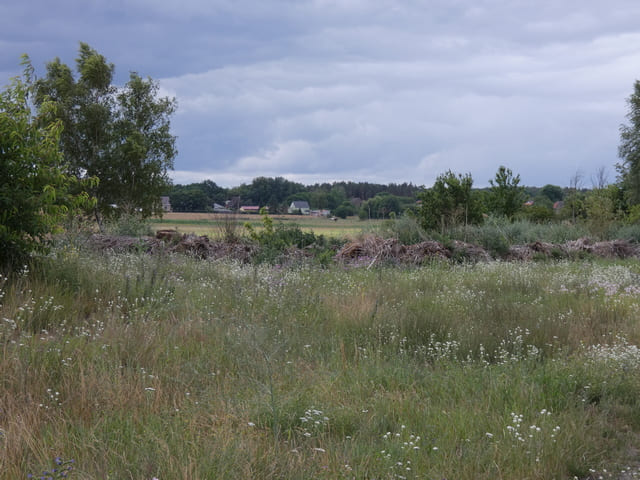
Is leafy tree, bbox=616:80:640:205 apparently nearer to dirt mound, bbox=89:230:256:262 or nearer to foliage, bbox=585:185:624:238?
foliage, bbox=585:185:624:238

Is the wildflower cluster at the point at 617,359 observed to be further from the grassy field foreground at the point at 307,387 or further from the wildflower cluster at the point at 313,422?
the wildflower cluster at the point at 313,422

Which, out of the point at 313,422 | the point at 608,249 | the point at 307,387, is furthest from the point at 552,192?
the point at 313,422

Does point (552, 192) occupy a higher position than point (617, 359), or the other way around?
point (552, 192)

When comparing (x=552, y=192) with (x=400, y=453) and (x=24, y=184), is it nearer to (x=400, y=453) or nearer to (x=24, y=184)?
(x=24, y=184)

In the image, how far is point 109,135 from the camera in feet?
108

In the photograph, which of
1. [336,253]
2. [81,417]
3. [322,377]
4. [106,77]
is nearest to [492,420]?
[322,377]

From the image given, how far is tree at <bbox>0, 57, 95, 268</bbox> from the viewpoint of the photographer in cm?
694

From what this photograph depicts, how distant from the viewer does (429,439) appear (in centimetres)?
365

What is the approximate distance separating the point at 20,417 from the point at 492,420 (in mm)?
3425

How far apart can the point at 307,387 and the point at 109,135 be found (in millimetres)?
32441

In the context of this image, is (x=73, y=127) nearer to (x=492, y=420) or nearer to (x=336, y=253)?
(x=336, y=253)

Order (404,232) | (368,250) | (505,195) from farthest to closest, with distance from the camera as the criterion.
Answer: (505,195) → (404,232) → (368,250)

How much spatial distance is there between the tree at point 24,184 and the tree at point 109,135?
2515 cm

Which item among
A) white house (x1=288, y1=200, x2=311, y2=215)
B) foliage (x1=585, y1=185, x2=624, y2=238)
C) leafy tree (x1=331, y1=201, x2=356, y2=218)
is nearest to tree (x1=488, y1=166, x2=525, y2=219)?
foliage (x1=585, y1=185, x2=624, y2=238)
